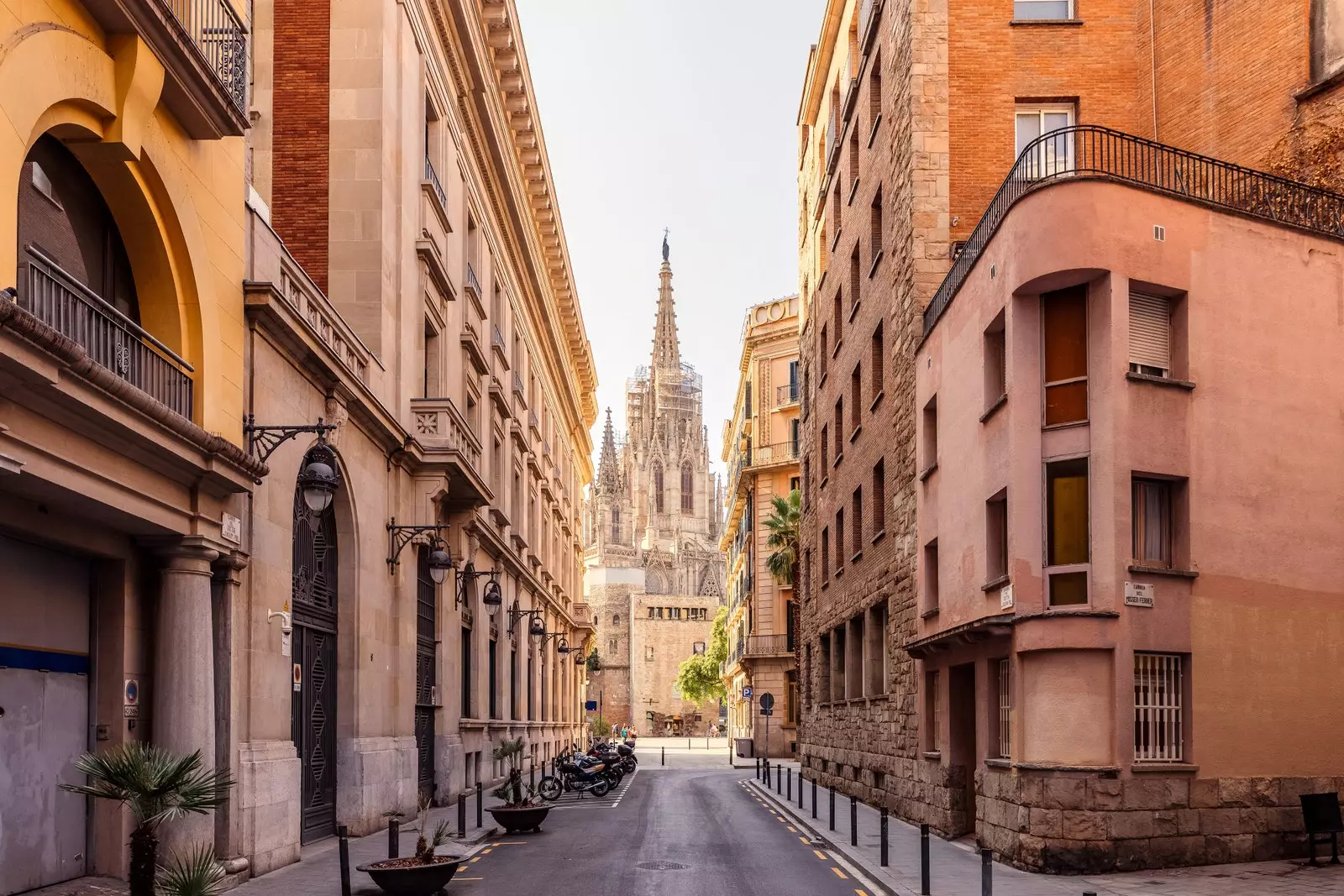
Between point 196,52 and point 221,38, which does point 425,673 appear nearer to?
point 221,38

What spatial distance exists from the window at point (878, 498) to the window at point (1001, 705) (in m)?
9.34

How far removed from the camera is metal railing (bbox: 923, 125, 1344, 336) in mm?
18406

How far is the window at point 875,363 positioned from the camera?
96.8ft

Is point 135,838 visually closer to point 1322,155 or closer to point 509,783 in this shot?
point 509,783

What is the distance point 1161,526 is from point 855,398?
15.5 metres

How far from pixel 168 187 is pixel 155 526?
134 inches

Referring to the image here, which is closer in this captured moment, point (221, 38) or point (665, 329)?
point (221, 38)

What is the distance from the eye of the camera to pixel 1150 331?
1789cm

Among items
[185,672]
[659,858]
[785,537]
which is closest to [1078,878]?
[659,858]

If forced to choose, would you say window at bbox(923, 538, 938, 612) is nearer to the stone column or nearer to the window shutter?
the window shutter

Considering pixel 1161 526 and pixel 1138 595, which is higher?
pixel 1161 526

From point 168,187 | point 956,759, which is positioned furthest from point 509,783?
point 168,187

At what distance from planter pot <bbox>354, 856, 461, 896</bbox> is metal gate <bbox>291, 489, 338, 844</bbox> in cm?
514

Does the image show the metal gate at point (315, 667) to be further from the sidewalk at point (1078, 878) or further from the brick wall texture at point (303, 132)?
the sidewalk at point (1078, 878)
